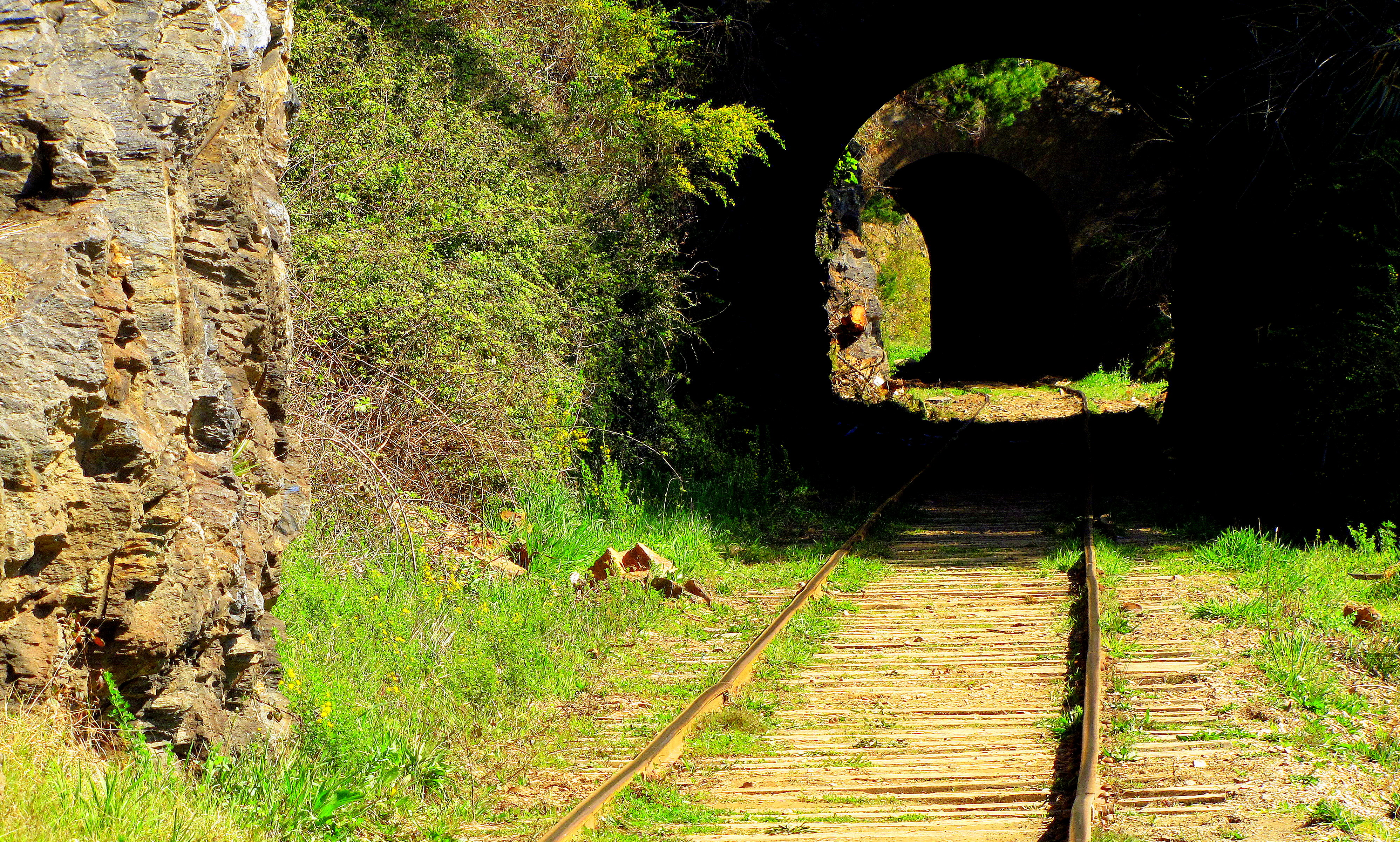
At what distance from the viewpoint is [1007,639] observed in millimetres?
7793

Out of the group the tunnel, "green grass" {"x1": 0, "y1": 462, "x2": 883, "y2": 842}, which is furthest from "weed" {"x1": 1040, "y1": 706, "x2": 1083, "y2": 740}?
the tunnel

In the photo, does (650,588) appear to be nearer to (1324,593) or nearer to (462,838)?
(462,838)

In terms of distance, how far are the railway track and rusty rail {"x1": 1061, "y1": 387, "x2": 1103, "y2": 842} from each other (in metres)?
0.02

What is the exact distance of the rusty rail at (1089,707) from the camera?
460 centimetres

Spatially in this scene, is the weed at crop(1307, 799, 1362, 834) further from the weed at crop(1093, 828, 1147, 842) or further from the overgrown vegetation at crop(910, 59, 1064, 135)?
the overgrown vegetation at crop(910, 59, 1064, 135)

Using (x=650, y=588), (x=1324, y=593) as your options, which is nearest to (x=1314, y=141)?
(x=1324, y=593)

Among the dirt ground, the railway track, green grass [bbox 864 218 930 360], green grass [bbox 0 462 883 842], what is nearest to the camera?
green grass [bbox 0 462 883 842]

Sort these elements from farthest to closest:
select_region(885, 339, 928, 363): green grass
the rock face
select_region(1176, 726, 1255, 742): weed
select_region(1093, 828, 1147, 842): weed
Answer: select_region(885, 339, 928, 363): green grass < select_region(1176, 726, 1255, 742): weed < select_region(1093, 828, 1147, 842): weed < the rock face

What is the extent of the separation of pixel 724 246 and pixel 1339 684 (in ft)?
30.6

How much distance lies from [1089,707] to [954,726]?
0.70m

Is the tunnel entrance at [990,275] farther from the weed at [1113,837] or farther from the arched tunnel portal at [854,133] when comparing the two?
the weed at [1113,837]

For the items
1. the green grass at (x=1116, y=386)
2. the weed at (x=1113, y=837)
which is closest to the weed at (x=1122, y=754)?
the weed at (x=1113, y=837)

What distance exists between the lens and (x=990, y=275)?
3069 cm

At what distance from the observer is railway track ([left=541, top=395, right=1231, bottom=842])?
501cm
